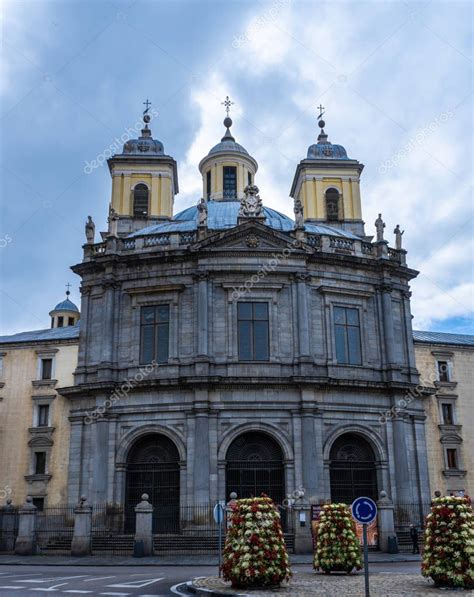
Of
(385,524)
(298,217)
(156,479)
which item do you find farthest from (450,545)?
(298,217)

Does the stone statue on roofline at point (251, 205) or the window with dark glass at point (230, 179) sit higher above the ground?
the window with dark glass at point (230, 179)

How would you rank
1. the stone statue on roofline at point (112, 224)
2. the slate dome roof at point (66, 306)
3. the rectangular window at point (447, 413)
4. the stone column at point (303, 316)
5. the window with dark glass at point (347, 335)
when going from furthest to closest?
the slate dome roof at point (66, 306), the rectangular window at point (447, 413), the stone statue on roofline at point (112, 224), the window with dark glass at point (347, 335), the stone column at point (303, 316)

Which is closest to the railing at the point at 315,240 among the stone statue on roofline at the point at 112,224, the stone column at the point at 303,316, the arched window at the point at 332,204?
the stone column at the point at 303,316

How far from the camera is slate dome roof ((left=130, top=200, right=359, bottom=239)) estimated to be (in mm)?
40594

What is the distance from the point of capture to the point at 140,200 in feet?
166

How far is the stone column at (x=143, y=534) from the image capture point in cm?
2831

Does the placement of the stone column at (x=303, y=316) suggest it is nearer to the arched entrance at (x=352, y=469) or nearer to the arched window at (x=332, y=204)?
the arched entrance at (x=352, y=469)

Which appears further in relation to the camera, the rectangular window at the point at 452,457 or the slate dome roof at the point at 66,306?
the slate dome roof at the point at 66,306

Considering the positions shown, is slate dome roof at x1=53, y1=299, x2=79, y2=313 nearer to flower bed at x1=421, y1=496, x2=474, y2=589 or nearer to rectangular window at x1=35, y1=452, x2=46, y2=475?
rectangular window at x1=35, y1=452, x2=46, y2=475

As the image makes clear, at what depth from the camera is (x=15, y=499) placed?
38062mm

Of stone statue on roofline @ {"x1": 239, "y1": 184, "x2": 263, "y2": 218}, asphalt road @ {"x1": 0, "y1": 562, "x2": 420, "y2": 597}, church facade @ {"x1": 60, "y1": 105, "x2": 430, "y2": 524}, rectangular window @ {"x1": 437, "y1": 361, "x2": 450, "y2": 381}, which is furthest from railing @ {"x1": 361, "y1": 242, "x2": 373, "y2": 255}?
asphalt road @ {"x1": 0, "y1": 562, "x2": 420, "y2": 597}

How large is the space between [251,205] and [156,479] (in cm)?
1503

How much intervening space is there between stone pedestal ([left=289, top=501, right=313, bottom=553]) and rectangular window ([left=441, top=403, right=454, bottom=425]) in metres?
14.7

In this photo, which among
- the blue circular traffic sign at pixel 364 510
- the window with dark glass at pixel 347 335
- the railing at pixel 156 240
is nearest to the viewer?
the blue circular traffic sign at pixel 364 510
